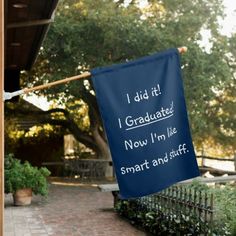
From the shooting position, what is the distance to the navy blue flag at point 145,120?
442cm

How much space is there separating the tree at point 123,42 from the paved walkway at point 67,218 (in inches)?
193

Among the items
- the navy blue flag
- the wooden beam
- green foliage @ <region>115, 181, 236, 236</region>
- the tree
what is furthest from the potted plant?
the navy blue flag

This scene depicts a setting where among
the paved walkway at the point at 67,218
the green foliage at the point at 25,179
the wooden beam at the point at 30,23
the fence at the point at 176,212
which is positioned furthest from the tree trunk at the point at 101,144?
the wooden beam at the point at 30,23

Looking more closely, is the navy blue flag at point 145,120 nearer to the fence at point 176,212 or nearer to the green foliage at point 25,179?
the fence at point 176,212

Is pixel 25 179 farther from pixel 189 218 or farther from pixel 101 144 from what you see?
pixel 101 144

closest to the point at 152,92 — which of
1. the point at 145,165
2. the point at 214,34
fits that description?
the point at 145,165

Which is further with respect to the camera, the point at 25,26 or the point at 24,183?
the point at 24,183

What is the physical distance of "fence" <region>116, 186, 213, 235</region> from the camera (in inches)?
290

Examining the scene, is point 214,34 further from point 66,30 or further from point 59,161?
point 59,161

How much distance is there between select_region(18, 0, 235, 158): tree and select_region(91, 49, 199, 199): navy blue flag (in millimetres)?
11838

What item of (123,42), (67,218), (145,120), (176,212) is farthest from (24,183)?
(145,120)

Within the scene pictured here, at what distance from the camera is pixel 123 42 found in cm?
1667

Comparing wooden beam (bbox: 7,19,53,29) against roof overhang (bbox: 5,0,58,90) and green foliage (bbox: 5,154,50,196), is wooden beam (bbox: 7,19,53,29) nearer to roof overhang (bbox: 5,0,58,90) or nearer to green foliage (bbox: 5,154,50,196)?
roof overhang (bbox: 5,0,58,90)

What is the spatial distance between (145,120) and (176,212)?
4.11m
